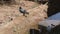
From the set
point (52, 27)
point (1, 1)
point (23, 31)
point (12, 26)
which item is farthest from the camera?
point (1, 1)

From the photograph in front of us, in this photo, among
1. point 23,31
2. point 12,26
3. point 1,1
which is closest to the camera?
point 23,31

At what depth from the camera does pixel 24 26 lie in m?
3.99

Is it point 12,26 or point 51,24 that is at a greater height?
point 51,24

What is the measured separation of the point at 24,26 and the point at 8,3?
481 centimetres

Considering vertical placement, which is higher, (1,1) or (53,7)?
(53,7)

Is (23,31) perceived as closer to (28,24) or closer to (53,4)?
(28,24)

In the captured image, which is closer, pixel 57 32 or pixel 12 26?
pixel 57 32

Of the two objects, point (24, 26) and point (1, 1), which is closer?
point (24, 26)

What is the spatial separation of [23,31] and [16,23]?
1.65 feet

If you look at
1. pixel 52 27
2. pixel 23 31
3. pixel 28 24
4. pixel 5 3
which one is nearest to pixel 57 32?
pixel 52 27

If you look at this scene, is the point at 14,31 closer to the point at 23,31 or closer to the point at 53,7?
the point at 23,31

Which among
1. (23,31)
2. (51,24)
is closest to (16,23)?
(23,31)

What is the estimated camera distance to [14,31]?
12.6 feet

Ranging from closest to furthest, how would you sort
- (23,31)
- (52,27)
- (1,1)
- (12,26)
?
(52,27) < (23,31) < (12,26) < (1,1)
